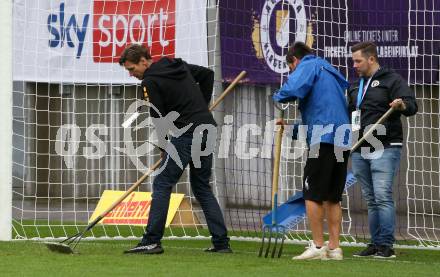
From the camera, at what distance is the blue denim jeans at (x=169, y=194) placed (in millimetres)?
9625

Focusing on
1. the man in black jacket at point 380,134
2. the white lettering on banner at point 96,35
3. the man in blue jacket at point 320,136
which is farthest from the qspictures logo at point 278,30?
the man in blue jacket at point 320,136

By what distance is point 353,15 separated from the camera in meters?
12.6

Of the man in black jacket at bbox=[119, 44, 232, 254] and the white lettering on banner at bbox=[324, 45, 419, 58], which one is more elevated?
the white lettering on banner at bbox=[324, 45, 419, 58]

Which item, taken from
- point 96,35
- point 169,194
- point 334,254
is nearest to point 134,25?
point 96,35

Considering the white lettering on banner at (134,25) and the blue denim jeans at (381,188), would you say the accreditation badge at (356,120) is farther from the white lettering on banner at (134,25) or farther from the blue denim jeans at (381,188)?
the white lettering on banner at (134,25)

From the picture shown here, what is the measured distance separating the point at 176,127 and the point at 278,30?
321 centimetres

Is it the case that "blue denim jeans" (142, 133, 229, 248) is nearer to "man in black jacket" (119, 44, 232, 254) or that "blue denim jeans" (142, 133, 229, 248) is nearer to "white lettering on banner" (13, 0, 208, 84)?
"man in black jacket" (119, 44, 232, 254)

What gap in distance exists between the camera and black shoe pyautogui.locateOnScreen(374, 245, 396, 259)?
9.90 metres

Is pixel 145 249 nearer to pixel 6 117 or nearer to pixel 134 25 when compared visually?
pixel 6 117

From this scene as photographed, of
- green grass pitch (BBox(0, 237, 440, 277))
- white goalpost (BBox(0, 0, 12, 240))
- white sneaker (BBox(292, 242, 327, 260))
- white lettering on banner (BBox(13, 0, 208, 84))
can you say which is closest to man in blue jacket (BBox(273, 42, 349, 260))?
white sneaker (BBox(292, 242, 327, 260))

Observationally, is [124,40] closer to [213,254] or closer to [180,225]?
[180,225]

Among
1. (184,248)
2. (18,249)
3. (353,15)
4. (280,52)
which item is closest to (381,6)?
(353,15)

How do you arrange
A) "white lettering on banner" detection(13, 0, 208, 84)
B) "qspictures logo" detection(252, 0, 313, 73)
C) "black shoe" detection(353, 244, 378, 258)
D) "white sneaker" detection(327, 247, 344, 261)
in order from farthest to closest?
"white lettering on banner" detection(13, 0, 208, 84) → "qspictures logo" detection(252, 0, 313, 73) → "black shoe" detection(353, 244, 378, 258) → "white sneaker" detection(327, 247, 344, 261)

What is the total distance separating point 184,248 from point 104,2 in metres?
3.63
